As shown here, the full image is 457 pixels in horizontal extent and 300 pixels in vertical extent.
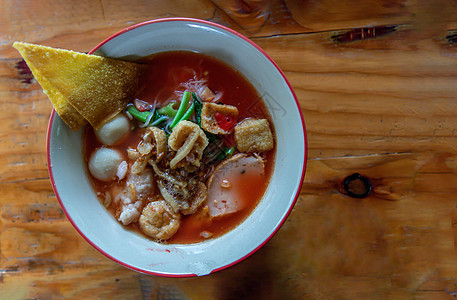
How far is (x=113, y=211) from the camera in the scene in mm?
2082

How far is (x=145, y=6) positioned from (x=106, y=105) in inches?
26.9

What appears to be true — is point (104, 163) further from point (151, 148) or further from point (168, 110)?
point (168, 110)

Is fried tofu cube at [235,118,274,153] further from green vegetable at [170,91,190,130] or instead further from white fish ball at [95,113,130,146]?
white fish ball at [95,113,130,146]

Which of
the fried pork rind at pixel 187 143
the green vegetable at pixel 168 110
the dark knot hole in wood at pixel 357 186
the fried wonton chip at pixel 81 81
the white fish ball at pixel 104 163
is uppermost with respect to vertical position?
the fried wonton chip at pixel 81 81

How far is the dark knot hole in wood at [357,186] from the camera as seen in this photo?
2145 millimetres

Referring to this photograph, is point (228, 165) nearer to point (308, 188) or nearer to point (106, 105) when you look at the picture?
point (308, 188)

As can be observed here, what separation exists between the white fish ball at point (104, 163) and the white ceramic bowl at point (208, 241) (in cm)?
6

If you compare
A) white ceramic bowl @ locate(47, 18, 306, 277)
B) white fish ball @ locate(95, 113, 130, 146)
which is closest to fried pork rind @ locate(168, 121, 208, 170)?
white fish ball @ locate(95, 113, 130, 146)

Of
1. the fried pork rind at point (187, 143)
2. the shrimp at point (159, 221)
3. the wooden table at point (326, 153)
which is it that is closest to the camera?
the fried pork rind at point (187, 143)

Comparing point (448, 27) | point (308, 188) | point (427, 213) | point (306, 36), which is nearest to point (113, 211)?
point (308, 188)

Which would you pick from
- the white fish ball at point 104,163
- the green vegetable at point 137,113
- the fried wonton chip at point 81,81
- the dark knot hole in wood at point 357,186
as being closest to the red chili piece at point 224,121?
the green vegetable at point 137,113

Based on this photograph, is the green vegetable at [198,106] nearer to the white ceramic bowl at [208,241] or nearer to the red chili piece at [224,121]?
the red chili piece at [224,121]

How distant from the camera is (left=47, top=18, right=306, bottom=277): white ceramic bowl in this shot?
1811mm

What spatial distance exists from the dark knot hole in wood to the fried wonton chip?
1417 millimetres
